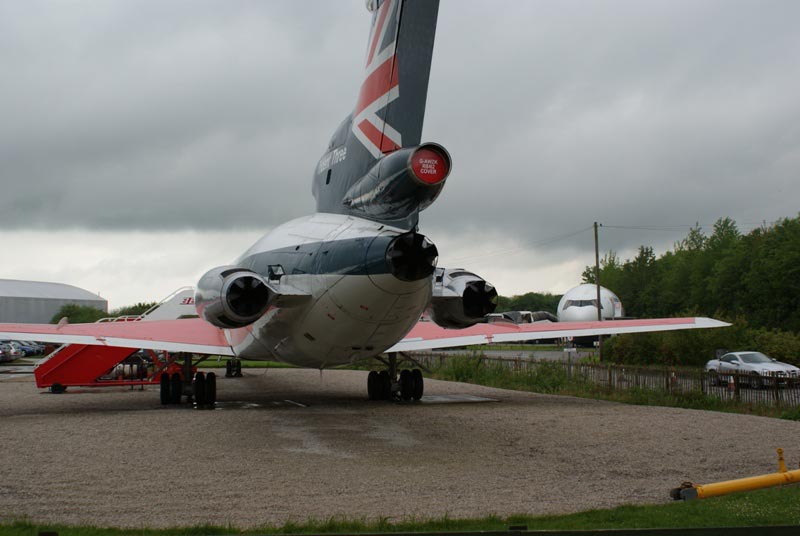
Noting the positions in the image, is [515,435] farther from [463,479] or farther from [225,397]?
[225,397]

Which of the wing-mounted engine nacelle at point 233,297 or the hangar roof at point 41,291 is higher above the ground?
the hangar roof at point 41,291

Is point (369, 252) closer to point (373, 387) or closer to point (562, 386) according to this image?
point (373, 387)

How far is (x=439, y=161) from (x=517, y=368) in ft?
60.0

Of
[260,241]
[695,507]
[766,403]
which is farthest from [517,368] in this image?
[695,507]

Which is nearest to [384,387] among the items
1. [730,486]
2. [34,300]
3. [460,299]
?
[460,299]

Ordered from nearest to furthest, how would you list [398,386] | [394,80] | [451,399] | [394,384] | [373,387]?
[394,80]
[398,386]
[394,384]
[373,387]
[451,399]

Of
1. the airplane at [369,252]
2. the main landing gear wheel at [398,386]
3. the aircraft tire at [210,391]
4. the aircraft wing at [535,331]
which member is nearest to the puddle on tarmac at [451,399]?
the main landing gear wheel at [398,386]

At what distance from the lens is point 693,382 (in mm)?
19828

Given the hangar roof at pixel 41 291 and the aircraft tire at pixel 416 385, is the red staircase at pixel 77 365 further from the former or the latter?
the hangar roof at pixel 41 291

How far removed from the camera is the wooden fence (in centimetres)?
1803

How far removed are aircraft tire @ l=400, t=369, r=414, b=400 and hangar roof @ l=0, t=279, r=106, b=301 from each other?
3254 inches

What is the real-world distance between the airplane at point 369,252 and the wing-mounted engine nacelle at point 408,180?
0.06 feet

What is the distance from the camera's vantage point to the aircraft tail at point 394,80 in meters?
12.6

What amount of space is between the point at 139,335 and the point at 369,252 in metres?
8.95
